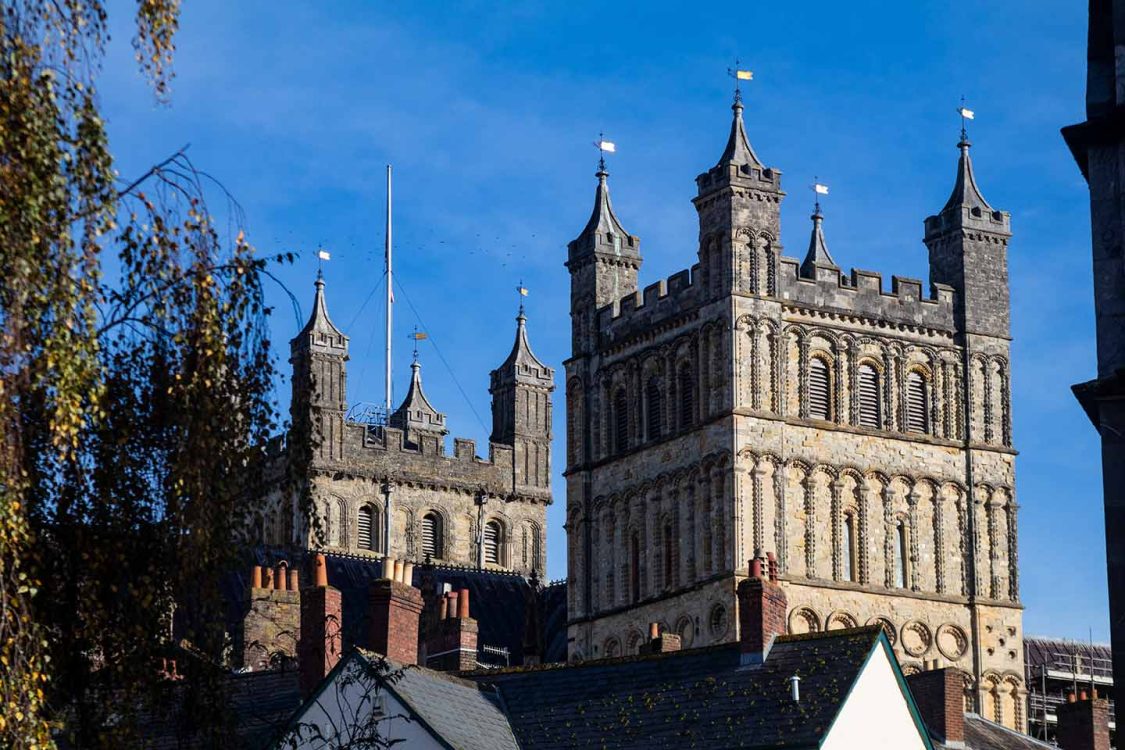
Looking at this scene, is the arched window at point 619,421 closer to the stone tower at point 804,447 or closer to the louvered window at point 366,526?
the stone tower at point 804,447

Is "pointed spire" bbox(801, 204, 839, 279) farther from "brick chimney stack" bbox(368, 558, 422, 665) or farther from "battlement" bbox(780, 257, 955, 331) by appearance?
"brick chimney stack" bbox(368, 558, 422, 665)

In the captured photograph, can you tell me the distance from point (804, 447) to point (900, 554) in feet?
13.4

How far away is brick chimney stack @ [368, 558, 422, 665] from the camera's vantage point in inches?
1762

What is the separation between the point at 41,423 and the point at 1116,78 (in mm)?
10630

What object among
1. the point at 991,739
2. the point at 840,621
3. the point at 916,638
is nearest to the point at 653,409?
the point at 840,621

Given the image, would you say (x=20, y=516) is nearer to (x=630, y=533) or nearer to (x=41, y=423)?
(x=41, y=423)

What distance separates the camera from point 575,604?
275 feet

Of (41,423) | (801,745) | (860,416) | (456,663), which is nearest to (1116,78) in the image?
(41,423)

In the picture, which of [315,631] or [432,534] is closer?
[315,631]

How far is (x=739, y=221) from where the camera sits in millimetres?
80938

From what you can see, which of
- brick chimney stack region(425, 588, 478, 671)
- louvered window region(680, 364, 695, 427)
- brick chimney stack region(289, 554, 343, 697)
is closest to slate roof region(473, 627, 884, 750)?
brick chimney stack region(289, 554, 343, 697)

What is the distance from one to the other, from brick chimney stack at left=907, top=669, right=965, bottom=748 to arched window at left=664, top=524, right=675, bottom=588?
3062 centimetres

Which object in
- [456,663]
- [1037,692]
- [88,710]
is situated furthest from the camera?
[1037,692]

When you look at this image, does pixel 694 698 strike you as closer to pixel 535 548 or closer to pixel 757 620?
pixel 757 620
